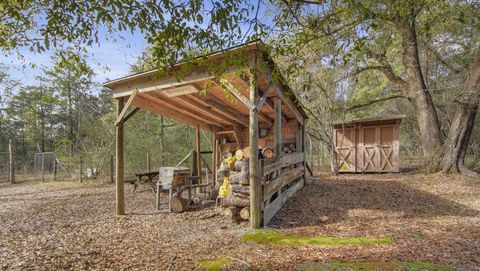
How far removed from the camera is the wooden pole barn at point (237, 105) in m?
3.64

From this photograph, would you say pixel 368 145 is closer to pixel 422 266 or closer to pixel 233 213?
pixel 233 213

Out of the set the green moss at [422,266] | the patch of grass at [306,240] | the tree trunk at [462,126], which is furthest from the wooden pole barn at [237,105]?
the tree trunk at [462,126]

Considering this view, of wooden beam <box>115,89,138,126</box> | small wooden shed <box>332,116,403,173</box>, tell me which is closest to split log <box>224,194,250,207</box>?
wooden beam <box>115,89,138,126</box>

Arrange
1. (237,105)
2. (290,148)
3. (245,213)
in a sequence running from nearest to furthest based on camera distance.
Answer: (245,213) → (237,105) → (290,148)

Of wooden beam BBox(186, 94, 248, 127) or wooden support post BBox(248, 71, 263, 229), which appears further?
wooden beam BBox(186, 94, 248, 127)

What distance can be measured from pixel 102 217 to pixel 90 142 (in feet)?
29.8

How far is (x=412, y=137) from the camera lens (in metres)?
16.3

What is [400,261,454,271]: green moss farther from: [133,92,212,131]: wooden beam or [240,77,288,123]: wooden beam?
[133,92,212,131]: wooden beam

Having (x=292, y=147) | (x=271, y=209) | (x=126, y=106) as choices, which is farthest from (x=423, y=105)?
(x=126, y=106)

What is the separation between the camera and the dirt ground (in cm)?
298

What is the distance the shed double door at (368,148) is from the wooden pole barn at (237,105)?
5.11m

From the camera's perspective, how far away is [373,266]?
2.60 meters

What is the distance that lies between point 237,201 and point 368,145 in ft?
32.4

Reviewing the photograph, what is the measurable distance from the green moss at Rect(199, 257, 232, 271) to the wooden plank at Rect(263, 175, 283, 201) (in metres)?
1.58
